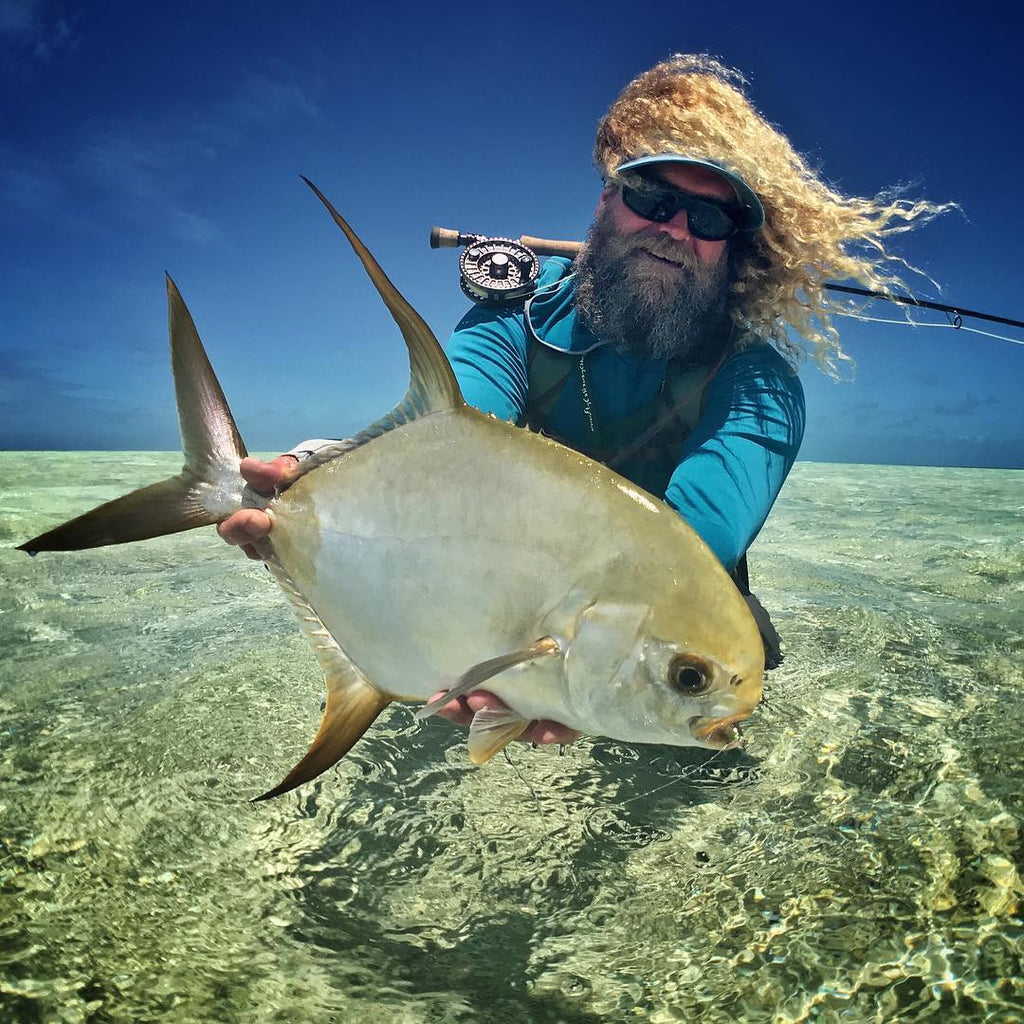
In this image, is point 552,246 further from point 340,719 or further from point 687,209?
point 340,719

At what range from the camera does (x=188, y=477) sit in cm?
156

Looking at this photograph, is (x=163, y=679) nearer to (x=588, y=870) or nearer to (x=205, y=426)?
(x=205, y=426)

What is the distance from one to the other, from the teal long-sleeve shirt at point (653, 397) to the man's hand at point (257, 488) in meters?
0.84

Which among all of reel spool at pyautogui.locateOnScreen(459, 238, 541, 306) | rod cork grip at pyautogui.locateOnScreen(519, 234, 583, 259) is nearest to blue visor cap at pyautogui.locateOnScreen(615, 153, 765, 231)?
reel spool at pyautogui.locateOnScreen(459, 238, 541, 306)

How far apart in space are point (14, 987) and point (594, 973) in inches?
40.4

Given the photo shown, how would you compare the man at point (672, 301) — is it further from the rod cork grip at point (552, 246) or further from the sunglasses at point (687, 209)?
the rod cork grip at point (552, 246)

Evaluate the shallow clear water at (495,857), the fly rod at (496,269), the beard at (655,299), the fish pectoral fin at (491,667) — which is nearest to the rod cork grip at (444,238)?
the fly rod at (496,269)

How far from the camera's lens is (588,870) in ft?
5.65

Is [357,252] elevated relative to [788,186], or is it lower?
lower

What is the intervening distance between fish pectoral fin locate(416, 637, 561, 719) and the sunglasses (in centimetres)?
207

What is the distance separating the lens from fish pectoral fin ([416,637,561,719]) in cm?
119

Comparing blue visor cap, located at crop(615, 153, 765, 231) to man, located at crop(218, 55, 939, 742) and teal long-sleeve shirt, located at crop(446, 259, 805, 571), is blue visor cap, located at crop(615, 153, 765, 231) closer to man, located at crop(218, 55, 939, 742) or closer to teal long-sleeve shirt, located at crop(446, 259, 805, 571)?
man, located at crop(218, 55, 939, 742)

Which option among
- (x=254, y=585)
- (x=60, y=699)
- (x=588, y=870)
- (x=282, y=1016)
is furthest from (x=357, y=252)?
(x=254, y=585)

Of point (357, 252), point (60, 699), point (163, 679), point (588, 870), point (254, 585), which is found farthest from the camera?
point (254, 585)
